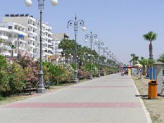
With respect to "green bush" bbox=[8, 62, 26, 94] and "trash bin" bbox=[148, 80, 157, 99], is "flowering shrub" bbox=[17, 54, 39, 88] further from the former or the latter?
"trash bin" bbox=[148, 80, 157, 99]

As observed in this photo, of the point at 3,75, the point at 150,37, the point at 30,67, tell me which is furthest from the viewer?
the point at 150,37

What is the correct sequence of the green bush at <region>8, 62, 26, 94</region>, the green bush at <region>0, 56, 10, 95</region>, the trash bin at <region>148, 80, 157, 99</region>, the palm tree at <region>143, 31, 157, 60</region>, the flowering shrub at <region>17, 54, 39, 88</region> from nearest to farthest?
the green bush at <region>0, 56, 10, 95</region>
the trash bin at <region>148, 80, 157, 99</region>
the green bush at <region>8, 62, 26, 94</region>
the flowering shrub at <region>17, 54, 39, 88</region>
the palm tree at <region>143, 31, 157, 60</region>

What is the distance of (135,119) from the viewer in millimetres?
12977

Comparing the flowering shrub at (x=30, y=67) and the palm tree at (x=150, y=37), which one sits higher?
the palm tree at (x=150, y=37)

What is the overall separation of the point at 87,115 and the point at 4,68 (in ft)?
31.8

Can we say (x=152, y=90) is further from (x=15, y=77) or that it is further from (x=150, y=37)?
(x=150, y=37)

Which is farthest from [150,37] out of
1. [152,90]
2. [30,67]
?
[152,90]

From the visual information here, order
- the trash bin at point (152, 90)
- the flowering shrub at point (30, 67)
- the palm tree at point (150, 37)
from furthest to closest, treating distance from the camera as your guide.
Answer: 1. the palm tree at point (150, 37)
2. the flowering shrub at point (30, 67)
3. the trash bin at point (152, 90)

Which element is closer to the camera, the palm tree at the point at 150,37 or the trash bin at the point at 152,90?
the trash bin at the point at 152,90

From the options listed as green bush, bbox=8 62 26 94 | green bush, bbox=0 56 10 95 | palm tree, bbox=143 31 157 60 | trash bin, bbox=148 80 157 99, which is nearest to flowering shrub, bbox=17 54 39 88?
green bush, bbox=8 62 26 94

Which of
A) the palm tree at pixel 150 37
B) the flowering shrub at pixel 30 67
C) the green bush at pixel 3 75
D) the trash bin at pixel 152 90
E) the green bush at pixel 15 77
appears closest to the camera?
the green bush at pixel 3 75

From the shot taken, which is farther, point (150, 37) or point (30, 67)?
point (150, 37)

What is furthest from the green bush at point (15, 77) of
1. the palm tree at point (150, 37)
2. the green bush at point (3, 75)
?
the palm tree at point (150, 37)

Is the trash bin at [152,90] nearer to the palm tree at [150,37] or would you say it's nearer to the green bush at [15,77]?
the green bush at [15,77]
